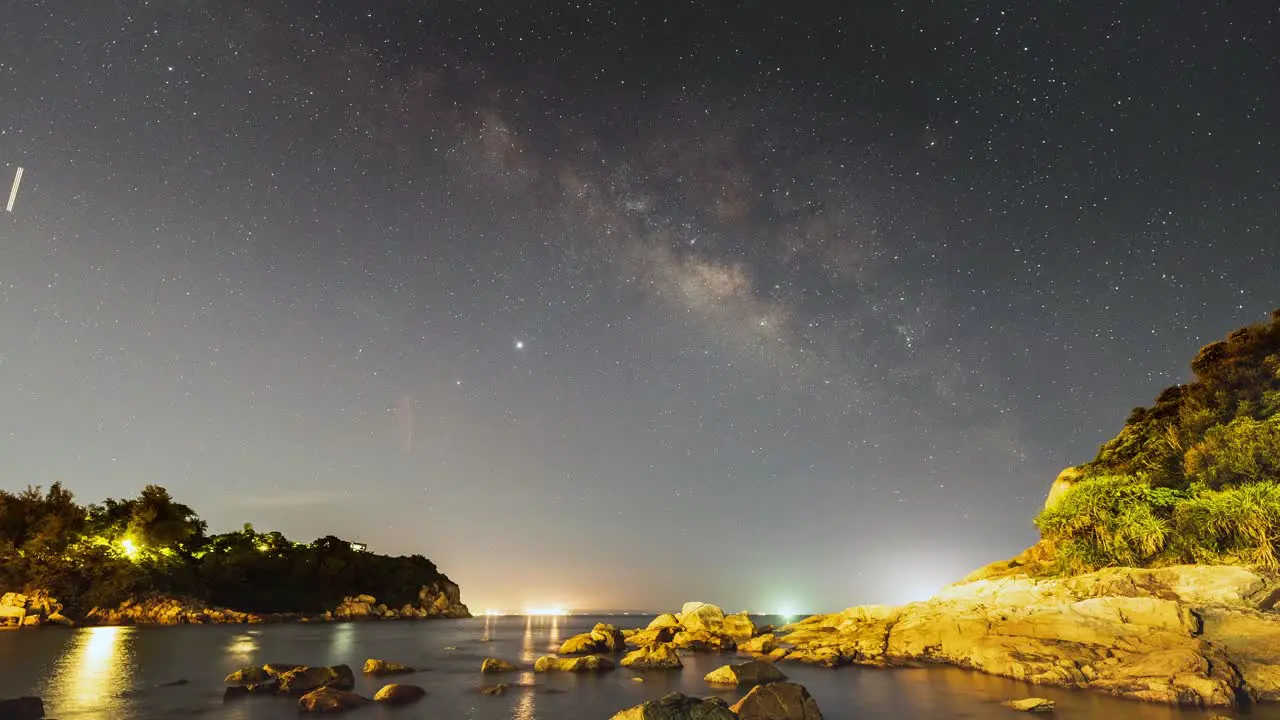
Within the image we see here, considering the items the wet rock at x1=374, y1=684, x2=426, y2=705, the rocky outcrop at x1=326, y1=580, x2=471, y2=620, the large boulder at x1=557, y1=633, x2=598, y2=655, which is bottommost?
the rocky outcrop at x1=326, y1=580, x2=471, y2=620

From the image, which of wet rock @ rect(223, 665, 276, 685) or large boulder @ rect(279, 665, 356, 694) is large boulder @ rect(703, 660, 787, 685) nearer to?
large boulder @ rect(279, 665, 356, 694)

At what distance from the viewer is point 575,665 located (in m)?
42.7

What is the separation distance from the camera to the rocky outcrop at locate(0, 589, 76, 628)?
251 ft

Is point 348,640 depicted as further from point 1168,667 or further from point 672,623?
point 1168,667

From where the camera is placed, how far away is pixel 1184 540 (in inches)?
1522

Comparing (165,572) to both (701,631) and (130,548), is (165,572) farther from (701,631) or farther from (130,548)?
(701,631)

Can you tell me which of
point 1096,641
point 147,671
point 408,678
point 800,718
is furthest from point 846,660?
point 147,671

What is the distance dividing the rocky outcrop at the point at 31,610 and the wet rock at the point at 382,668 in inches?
2705

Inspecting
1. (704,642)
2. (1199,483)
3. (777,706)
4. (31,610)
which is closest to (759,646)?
(704,642)

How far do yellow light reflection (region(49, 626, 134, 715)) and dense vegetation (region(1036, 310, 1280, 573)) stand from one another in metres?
57.2

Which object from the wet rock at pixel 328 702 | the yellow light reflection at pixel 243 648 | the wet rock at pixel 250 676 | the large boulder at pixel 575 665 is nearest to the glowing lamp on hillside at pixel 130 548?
the yellow light reflection at pixel 243 648

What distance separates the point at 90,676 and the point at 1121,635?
2273 inches

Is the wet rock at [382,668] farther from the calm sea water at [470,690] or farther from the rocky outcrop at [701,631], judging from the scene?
the rocky outcrop at [701,631]

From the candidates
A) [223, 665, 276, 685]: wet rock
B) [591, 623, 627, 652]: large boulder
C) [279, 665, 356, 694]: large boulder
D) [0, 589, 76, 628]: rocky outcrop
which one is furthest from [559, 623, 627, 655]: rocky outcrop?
[0, 589, 76, 628]: rocky outcrop
